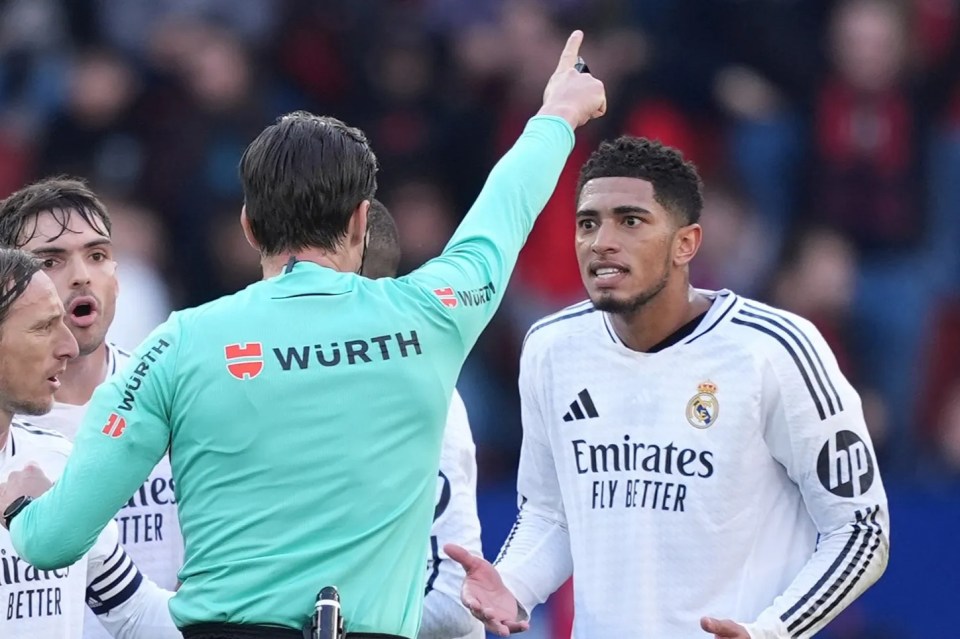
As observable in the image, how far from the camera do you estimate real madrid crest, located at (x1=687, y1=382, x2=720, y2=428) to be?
501cm

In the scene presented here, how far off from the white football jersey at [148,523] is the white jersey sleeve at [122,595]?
536 millimetres

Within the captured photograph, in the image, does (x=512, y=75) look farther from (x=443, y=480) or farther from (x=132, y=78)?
(x=443, y=480)

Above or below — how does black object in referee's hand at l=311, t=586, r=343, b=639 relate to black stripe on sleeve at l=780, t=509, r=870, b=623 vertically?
below

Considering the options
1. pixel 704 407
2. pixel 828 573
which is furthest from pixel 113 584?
pixel 828 573

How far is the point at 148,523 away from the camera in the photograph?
17.4 ft

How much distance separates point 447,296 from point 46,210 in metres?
1.99

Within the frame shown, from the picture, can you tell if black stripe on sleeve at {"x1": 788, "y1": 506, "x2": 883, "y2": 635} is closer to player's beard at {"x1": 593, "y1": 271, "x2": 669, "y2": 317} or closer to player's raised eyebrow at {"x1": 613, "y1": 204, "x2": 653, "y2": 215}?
player's beard at {"x1": 593, "y1": 271, "x2": 669, "y2": 317}

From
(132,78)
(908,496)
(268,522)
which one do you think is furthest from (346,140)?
(132,78)

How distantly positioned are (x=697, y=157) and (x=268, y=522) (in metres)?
6.11

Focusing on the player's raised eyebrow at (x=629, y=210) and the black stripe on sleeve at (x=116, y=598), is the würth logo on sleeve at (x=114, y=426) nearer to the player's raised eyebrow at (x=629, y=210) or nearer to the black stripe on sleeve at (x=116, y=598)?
the black stripe on sleeve at (x=116, y=598)

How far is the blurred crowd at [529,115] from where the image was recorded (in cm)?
895

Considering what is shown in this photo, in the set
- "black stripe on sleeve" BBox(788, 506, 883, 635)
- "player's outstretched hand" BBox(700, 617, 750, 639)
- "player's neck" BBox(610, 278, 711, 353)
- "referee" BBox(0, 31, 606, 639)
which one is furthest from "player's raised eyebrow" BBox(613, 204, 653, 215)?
"referee" BBox(0, 31, 606, 639)

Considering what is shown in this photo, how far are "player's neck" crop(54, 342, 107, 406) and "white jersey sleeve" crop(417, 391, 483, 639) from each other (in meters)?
1.11

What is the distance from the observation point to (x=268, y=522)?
144 inches
